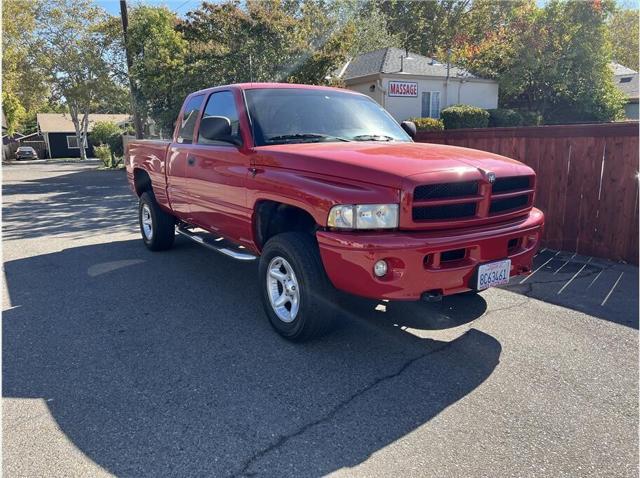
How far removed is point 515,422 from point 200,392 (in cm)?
201

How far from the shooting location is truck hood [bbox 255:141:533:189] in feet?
11.5

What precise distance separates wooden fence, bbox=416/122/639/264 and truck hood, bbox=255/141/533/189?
121 inches

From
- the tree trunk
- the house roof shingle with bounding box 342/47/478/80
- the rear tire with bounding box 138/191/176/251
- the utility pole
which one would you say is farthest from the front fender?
the tree trunk

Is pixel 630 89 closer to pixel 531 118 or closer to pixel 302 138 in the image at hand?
pixel 531 118

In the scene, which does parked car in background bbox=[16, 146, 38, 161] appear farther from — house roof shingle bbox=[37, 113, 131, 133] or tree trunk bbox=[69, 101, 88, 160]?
house roof shingle bbox=[37, 113, 131, 133]

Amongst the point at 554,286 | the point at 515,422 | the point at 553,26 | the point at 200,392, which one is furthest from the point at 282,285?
the point at 553,26

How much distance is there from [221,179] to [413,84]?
2130 cm

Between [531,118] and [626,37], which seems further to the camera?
[626,37]

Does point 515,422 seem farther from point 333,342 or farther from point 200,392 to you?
point 200,392

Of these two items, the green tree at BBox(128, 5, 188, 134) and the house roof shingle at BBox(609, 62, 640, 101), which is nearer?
the green tree at BBox(128, 5, 188, 134)

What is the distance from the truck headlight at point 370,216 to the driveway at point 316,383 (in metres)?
1.08

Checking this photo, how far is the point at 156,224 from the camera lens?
6.97m

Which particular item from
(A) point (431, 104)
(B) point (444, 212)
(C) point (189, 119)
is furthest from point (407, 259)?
(A) point (431, 104)

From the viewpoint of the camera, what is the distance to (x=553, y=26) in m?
25.0
